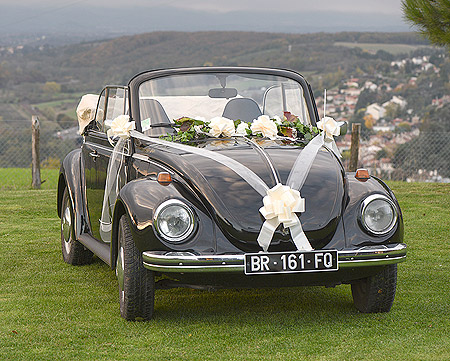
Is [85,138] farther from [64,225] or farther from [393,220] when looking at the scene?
[393,220]

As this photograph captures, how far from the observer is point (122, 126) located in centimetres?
592

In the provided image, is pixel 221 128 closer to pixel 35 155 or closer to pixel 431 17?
pixel 431 17

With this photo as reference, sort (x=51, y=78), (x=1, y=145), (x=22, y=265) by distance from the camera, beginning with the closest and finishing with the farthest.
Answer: (x=22, y=265)
(x=1, y=145)
(x=51, y=78)

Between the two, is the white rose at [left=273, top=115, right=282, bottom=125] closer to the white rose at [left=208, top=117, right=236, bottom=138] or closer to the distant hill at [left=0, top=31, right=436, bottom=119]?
the white rose at [left=208, top=117, right=236, bottom=138]

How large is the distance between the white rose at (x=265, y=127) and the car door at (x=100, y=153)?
110cm

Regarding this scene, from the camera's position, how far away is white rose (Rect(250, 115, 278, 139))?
5.94 metres

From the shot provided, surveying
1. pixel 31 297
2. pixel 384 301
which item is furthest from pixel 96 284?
pixel 384 301

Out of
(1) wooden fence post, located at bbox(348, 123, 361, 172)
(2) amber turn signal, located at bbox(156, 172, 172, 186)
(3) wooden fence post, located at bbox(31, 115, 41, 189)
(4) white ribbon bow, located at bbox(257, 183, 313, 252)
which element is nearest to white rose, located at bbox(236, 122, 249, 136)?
(2) amber turn signal, located at bbox(156, 172, 172, 186)

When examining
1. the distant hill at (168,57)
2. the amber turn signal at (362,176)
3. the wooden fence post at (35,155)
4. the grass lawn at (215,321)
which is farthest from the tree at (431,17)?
the distant hill at (168,57)

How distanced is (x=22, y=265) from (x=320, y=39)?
5229 centimetres

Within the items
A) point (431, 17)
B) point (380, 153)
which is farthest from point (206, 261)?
point (380, 153)

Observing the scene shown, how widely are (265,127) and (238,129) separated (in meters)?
0.21

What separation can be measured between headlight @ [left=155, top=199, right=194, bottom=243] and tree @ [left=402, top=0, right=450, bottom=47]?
972cm

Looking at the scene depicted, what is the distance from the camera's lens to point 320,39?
188 feet
